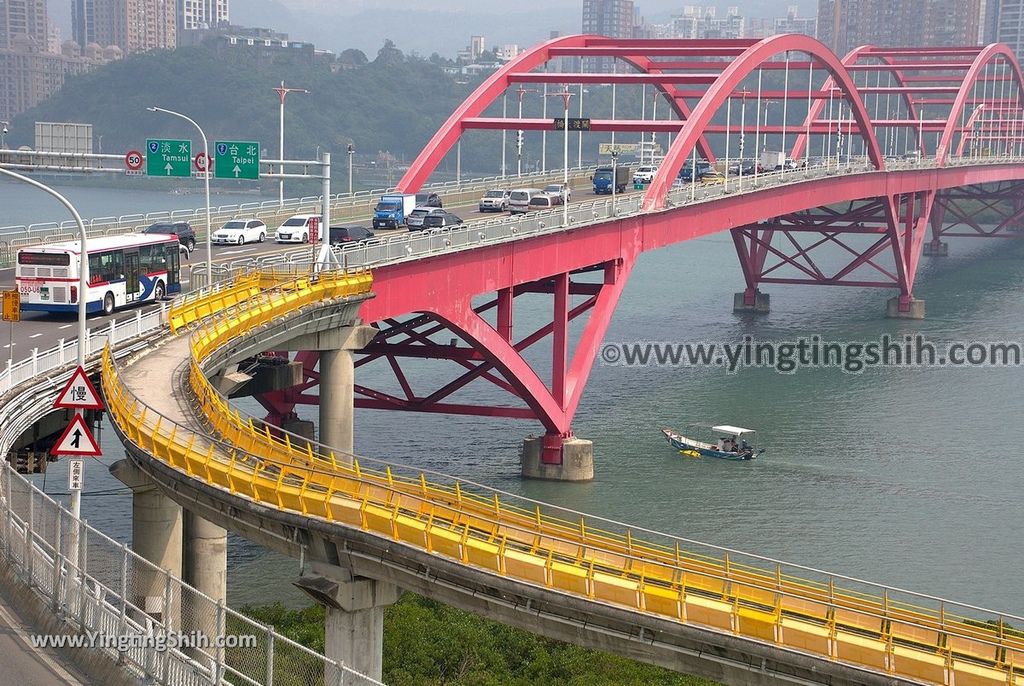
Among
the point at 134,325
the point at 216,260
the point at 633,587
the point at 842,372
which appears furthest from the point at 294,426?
the point at 842,372

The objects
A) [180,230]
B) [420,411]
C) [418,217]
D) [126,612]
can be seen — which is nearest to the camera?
[126,612]

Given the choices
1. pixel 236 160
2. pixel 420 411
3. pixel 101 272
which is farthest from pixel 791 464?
pixel 101 272

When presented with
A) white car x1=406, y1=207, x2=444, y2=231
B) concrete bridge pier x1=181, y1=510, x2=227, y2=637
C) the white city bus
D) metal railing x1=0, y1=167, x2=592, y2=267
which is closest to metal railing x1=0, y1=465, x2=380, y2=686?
concrete bridge pier x1=181, y1=510, x2=227, y2=637

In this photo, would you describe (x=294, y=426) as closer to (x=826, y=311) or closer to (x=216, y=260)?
(x=216, y=260)

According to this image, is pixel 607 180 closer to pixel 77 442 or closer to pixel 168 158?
pixel 168 158

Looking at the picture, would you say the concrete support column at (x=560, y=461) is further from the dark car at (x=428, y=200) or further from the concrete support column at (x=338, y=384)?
the dark car at (x=428, y=200)

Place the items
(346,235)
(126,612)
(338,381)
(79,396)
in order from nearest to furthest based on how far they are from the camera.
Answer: (126,612)
(79,396)
(338,381)
(346,235)
